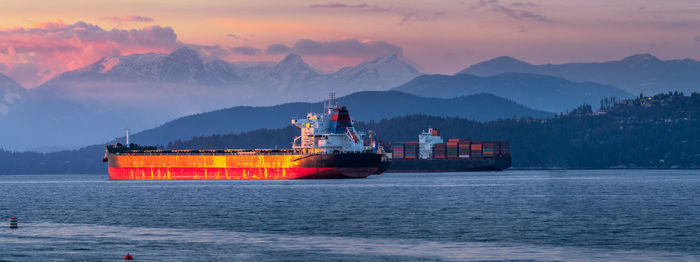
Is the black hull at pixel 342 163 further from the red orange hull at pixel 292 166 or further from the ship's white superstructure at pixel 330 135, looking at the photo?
the ship's white superstructure at pixel 330 135

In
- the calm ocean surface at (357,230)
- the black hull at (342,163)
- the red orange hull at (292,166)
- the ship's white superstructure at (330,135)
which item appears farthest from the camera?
the ship's white superstructure at (330,135)

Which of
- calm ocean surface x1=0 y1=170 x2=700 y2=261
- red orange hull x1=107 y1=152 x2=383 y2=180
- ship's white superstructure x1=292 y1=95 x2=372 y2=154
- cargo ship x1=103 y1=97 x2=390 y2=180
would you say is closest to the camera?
calm ocean surface x1=0 y1=170 x2=700 y2=261

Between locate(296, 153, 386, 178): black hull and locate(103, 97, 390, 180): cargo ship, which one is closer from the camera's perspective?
locate(296, 153, 386, 178): black hull

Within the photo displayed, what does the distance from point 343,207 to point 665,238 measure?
38.2 meters

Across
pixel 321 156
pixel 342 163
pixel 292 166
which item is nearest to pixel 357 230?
pixel 321 156

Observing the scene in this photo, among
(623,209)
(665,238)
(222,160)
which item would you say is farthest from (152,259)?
(222,160)

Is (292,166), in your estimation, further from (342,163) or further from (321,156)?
(342,163)

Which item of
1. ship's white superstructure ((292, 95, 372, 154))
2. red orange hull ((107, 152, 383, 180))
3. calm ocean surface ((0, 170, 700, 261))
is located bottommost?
calm ocean surface ((0, 170, 700, 261))

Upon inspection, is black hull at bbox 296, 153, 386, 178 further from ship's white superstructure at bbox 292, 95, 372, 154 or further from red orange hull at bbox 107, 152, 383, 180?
ship's white superstructure at bbox 292, 95, 372, 154

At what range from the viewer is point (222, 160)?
19775 centimetres

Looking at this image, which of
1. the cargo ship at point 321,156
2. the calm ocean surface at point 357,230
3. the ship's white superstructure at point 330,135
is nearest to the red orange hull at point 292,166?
the cargo ship at point 321,156

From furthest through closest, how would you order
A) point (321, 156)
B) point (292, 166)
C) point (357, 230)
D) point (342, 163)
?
point (292, 166) → point (342, 163) → point (321, 156) → point (357, 230)

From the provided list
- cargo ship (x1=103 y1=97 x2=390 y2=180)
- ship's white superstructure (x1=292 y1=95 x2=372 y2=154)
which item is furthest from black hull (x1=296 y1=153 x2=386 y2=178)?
ship's white superstructure (x1=292 y1=95 x2=372 y2=154)

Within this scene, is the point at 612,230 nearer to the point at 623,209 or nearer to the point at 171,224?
the point at 623,209
